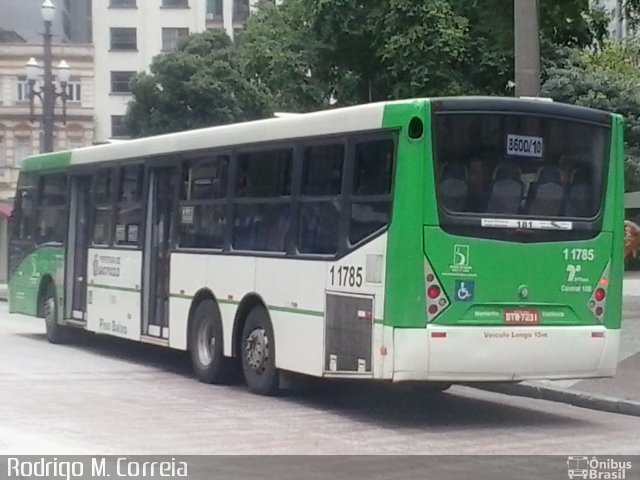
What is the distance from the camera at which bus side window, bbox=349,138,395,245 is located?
11828mm

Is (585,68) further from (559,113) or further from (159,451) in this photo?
(159,451)

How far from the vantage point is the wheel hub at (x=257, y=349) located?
547 inches

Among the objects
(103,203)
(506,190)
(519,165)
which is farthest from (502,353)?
(103,203)

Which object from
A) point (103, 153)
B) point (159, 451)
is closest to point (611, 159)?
point (159, 451)

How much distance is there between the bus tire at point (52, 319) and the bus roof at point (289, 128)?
92.4 inches

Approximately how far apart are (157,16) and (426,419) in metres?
65.6

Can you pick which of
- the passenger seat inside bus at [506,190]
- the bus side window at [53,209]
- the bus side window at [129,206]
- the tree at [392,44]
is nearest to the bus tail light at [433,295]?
the passenger seat inside bus at [506,190]

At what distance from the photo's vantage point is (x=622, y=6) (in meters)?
21.8

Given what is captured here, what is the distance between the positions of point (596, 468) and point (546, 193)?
10.6 ft

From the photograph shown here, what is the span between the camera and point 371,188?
12.1 meters

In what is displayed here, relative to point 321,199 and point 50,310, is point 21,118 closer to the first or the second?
point 50,310

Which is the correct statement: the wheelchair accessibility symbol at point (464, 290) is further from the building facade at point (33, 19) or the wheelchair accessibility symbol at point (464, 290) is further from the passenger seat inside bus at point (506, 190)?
the building facade at point (33, 19)

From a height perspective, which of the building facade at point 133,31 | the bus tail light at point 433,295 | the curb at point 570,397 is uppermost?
the building facade at point 133,31

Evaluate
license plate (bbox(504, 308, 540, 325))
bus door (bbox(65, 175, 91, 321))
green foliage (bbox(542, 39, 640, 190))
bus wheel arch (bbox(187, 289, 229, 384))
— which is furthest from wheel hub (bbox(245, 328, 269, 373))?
green foliage (bbox(542, 39, 640, 190))
